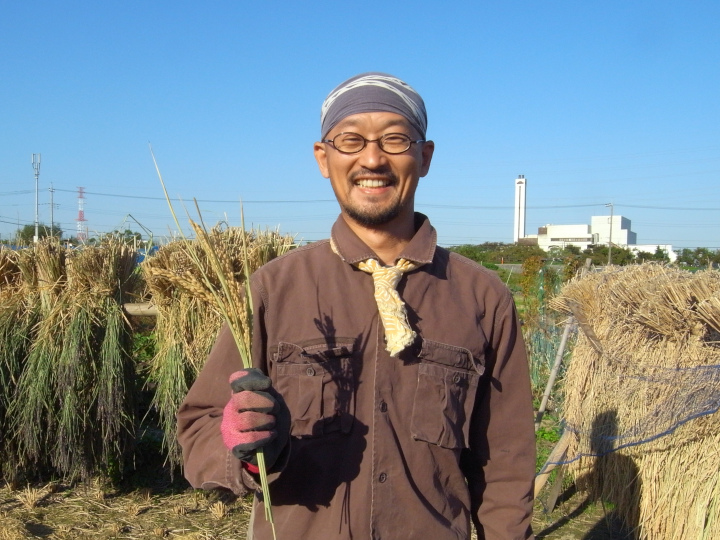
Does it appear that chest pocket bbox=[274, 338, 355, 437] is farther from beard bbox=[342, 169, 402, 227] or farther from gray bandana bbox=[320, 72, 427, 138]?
gray bandana bbox=[320, 72, 427, 138]

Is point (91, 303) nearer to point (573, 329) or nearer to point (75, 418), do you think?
point (75, 418)

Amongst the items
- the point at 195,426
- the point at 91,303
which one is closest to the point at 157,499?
the point at 91,303

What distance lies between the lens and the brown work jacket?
A: 168 cm

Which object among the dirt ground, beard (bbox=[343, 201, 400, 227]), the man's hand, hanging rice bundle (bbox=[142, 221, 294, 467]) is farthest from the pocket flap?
the dirt ground

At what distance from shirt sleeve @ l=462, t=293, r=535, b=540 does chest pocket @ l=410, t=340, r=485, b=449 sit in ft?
0.31

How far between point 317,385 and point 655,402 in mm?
2813

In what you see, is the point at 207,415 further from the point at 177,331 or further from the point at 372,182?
the point at 177,331

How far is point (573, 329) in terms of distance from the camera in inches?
257

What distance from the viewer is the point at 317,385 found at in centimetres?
170

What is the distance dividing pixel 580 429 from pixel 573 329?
2.19 m

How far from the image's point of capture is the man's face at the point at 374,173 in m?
1.79

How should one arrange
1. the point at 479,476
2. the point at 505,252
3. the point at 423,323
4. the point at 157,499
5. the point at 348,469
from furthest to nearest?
the point at 505,252 < the point at 157,499 < the point at 479,476 < the point at 423,323 < the point at 348,469

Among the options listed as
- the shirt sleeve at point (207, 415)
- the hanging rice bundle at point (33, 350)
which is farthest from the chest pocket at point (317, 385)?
the hanging rice bundle at point (33, 350)

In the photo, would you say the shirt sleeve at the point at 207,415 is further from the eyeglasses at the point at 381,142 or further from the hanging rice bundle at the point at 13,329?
the hanging rice bundle at the point at 13,329
